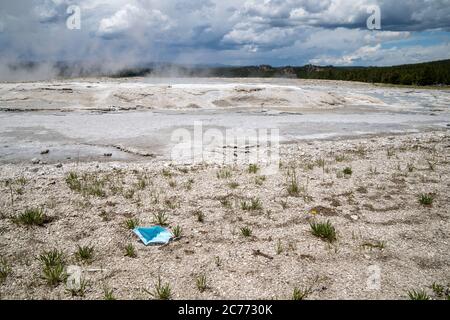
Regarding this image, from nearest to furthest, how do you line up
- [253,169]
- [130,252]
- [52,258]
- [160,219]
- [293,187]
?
[52,258] → [130,252] → [160,219] → [293,187] → [253,169]

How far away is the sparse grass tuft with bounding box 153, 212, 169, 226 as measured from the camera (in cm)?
567

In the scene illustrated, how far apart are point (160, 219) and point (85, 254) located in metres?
1.35

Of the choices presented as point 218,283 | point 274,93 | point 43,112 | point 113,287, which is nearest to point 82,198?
point 113,287

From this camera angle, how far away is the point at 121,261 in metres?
4.60

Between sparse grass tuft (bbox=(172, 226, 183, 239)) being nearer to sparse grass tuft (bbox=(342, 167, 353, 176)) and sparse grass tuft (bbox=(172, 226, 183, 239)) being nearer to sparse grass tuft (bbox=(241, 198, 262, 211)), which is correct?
sparse grass tuft (bbox=(241, 198, 262, 211))

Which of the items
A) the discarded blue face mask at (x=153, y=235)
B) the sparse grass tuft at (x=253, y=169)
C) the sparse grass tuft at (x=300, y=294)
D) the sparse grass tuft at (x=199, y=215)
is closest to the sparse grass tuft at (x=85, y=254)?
the discarded blue face mask at (x=153, y=235)

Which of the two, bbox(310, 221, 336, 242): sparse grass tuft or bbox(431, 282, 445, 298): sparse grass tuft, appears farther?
bbox(310, 221, 336, 242): sparse grass tuft

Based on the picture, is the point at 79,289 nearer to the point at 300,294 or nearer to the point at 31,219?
the point at 31,219

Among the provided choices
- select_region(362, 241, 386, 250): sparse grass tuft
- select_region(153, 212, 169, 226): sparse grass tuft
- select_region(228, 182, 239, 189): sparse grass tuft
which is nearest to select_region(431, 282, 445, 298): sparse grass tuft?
select_region(362, 241, 386, 250): sparse grass tuft

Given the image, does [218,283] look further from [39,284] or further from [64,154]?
[64,154]

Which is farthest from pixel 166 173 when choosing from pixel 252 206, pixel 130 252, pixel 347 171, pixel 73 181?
pixel 347 171

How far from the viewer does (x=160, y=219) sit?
18.6 ft

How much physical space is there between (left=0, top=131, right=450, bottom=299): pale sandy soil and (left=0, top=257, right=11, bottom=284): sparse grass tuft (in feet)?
0.17

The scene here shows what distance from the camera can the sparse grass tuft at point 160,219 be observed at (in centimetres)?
567
